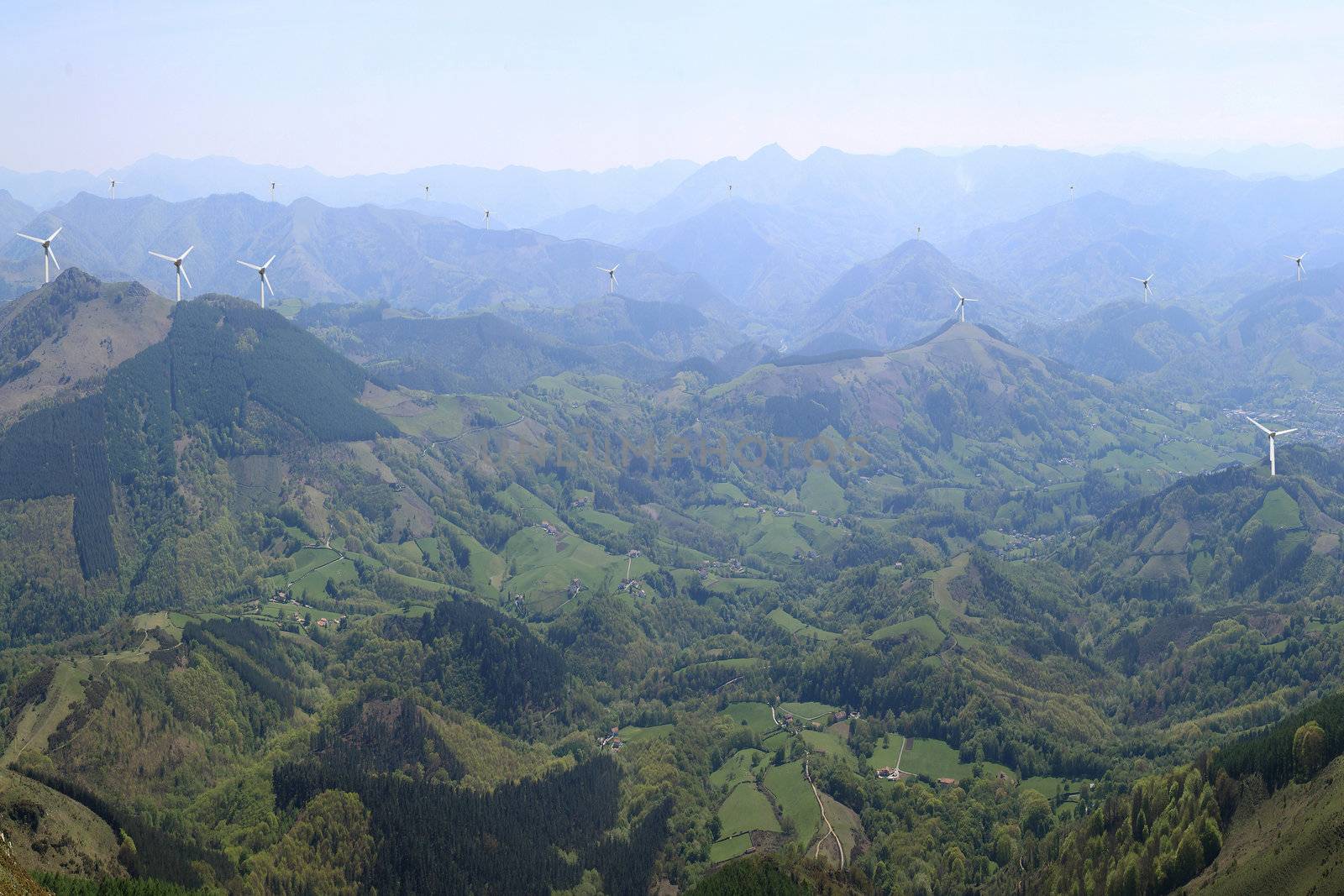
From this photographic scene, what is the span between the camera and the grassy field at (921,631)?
7485 inches

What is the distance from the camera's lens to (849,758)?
6270 inches

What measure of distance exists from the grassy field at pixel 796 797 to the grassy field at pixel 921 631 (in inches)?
1761

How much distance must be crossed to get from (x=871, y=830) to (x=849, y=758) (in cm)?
2090

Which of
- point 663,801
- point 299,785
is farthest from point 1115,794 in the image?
point 299,785

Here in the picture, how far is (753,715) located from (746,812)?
3470cm

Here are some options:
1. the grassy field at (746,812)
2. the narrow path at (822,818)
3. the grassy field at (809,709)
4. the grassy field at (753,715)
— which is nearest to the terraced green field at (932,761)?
the narrow path at (822,818)

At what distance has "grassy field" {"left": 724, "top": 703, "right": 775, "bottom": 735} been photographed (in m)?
174

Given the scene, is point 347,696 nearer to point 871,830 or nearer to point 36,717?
point 36,717

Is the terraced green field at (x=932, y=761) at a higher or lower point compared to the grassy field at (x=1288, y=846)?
lower

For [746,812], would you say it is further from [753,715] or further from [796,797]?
[753,715]

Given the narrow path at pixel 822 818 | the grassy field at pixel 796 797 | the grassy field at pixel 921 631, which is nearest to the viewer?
the narrow path at pixel 822 818

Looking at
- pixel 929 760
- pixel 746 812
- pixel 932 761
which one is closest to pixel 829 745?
pixel 929 760

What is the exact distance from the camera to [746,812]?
144m

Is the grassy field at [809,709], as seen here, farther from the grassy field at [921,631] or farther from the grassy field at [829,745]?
the grassy field at [921,631]
